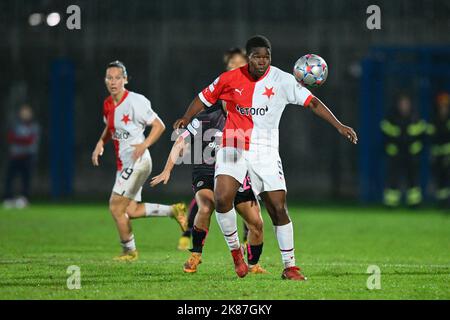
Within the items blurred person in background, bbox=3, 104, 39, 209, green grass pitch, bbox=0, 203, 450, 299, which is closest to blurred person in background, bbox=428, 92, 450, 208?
green grass pitch, bbox=0, 203, 450, 299

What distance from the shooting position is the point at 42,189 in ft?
76.2

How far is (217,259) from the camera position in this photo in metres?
11.0

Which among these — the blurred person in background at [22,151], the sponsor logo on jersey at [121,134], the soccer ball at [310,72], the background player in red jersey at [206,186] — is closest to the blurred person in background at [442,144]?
the blurred person in background at [22,151]

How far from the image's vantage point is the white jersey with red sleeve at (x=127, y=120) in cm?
1116

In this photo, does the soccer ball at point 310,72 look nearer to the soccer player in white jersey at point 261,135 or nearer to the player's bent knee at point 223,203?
the soccer player in white jersey at point 261,135

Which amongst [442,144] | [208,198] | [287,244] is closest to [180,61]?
[442,144]

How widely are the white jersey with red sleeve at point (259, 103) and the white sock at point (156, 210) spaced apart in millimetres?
2750

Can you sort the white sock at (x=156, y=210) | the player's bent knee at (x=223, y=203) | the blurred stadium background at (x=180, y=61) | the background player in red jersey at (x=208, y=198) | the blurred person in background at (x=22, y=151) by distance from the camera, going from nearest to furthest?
the player's bent knee at (x=223, y=203), the background player in red jersey at (x=208, y=198), the white sock at (x=156, y=210), the blurred person in background at (x=22, y=151), the blurred stadium background at (x=180, y=61)

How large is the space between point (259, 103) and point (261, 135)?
29 centimetres

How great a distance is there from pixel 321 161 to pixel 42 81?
670 cm

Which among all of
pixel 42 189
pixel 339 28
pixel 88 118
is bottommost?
pixel 42 189

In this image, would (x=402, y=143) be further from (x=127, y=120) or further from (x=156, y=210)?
(x=127, y=120)
